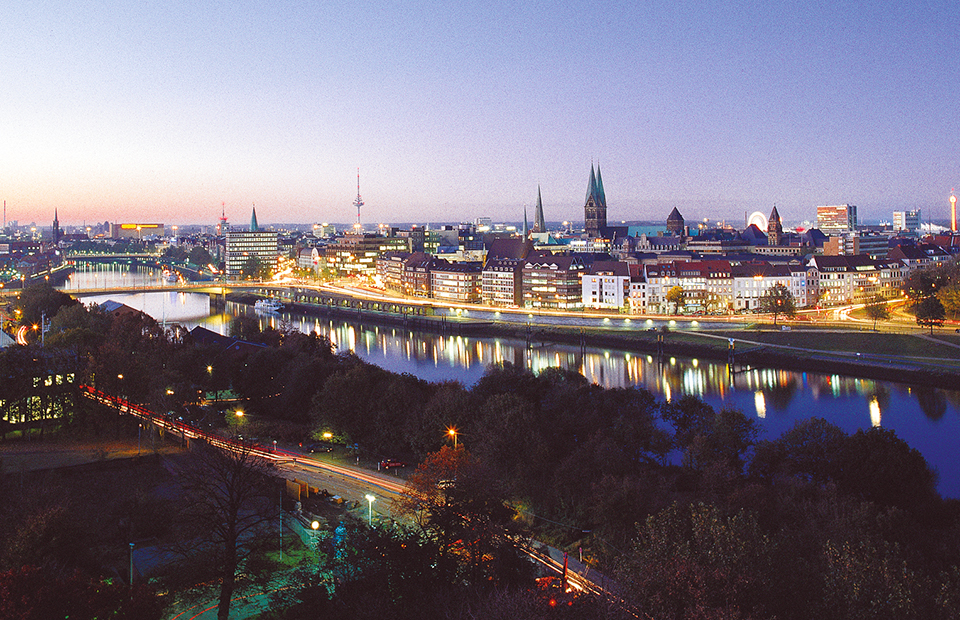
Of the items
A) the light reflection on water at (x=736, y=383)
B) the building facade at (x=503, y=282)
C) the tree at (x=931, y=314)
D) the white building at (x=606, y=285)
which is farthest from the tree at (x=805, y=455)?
the building facade at (x=503, y=282)

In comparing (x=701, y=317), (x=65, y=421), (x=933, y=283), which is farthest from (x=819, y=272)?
(x=65, y=421)

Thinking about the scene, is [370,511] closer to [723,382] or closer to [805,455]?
[805,455]

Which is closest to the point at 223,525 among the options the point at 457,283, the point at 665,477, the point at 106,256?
the point at 665,477

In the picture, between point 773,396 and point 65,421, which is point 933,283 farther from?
point 65,421

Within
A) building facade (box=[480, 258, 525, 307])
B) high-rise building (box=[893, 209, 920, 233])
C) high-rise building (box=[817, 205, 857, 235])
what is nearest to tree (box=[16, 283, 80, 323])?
building facade (box=[480, 258, 525, 307])

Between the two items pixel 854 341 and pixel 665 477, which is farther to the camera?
pixel 854 341

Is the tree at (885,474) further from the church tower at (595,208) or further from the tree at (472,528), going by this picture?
the church tower at (595,208)
